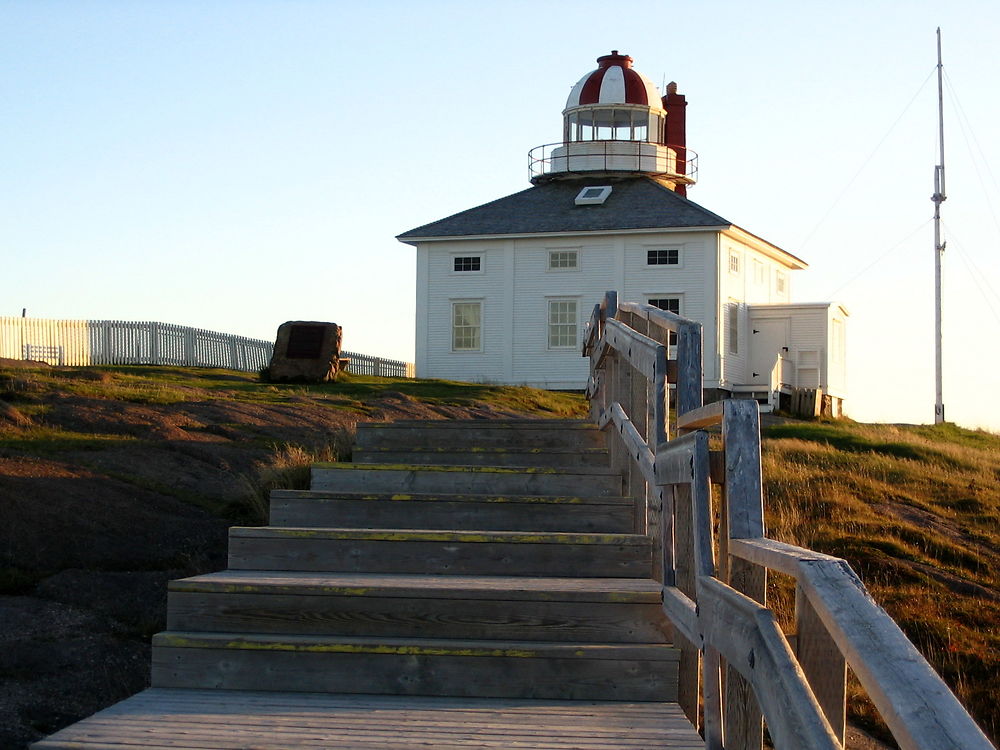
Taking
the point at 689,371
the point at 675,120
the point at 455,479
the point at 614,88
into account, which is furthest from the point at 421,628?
the point at 675,120

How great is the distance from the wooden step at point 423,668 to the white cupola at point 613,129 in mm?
27403

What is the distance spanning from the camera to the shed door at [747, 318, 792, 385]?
30547 millimetres

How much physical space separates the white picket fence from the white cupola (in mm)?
8055

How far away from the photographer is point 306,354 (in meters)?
21.2

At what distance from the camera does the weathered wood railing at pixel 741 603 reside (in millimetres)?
2168

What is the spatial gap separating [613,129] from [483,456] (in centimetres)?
2554

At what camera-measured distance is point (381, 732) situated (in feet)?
13.8

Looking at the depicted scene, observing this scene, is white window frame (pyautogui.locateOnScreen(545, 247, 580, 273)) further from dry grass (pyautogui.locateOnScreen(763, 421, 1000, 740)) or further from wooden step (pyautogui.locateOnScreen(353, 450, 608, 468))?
wooden step (pyautogui.locateOnScreen(353, 450, 608, 468))

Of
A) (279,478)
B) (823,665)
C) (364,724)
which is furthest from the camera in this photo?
(279,478)

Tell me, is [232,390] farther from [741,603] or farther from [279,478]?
[741,603]

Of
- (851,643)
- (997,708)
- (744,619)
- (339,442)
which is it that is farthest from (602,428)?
(851,643)

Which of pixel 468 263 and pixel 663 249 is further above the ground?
pixel 663 249

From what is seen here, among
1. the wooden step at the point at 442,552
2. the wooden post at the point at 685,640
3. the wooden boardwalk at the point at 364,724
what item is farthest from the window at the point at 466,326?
the wooden boardwalk at the point at 364,724

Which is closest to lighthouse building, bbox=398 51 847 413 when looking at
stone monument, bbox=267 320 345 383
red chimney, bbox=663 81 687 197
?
red chimney, bbox=663 81 687 197
